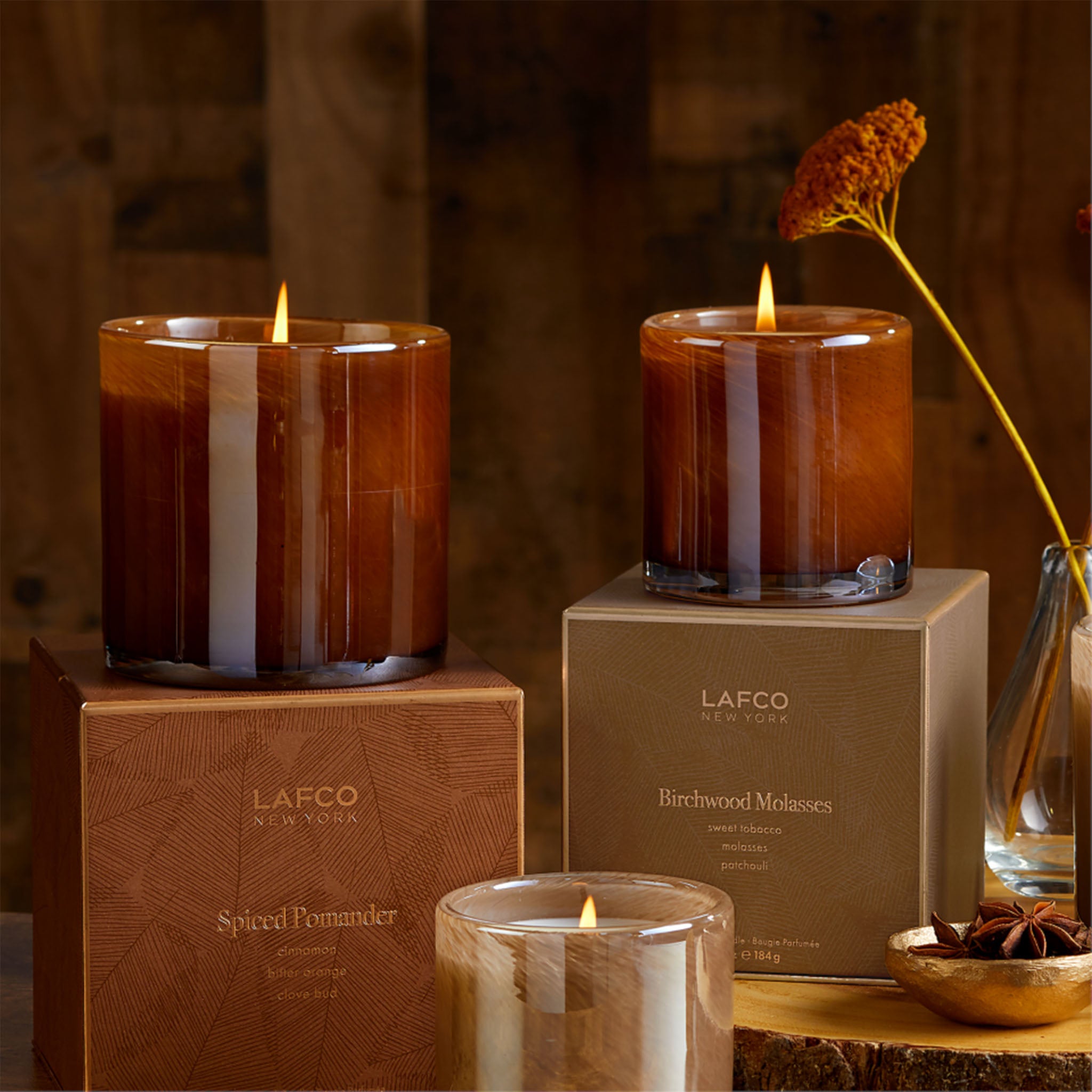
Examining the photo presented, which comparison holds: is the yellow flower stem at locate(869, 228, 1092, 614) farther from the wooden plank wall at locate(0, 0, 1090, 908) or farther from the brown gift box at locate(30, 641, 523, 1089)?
the wooden plank wall at locate(0, 0, 1090, 908)

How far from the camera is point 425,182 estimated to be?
1329mm

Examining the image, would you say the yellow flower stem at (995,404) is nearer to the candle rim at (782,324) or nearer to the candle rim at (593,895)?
the candle rim at (782,324)

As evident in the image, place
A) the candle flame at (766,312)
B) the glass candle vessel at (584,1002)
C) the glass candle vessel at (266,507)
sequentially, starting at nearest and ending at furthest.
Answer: the glass candle vessel at (584,1002) < the glass candle vessel at (266,507) < the candle flame at (766,312)

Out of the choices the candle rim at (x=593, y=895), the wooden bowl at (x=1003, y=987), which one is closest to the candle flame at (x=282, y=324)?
the candle rim at (x=593, y=895)

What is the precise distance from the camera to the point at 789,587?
70 centimetres

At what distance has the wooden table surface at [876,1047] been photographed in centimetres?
63

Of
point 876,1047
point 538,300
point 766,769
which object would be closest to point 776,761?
point 766,769

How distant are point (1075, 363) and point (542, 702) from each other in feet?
1.63

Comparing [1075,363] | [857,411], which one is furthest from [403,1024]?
[1075,363]

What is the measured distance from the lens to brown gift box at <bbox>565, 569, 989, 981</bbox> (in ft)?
2.28

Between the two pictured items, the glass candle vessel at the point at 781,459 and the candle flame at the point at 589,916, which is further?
the glass candle vessel at the point at 781,459

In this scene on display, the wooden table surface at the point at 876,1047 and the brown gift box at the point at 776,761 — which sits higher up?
the brown gift box at the point at 776,761

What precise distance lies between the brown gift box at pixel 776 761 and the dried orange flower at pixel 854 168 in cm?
18

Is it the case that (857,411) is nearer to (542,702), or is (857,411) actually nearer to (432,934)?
(432,934)
